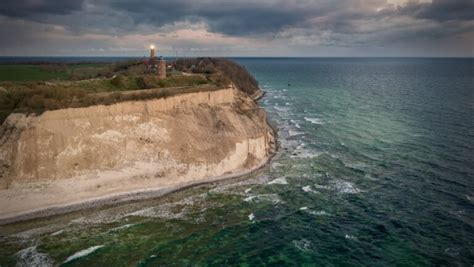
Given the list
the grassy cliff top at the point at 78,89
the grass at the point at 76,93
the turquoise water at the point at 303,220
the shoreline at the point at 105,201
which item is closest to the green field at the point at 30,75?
the grassy cliff top at the point at 78,89

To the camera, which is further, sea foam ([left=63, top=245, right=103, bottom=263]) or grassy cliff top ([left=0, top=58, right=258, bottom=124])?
grassy cliff top ([left=0, top=58, right=258, bottom=124])

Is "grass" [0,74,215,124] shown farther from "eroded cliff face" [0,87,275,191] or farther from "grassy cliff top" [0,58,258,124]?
"eroded cliff face" [0,87,275,191]

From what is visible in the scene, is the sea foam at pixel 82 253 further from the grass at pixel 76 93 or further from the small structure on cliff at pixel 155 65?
the small structure on cliff at pixel 155 65

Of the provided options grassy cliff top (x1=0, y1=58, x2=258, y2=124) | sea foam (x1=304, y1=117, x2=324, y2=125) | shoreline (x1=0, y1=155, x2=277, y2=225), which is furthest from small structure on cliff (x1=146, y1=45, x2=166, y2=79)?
sea foam (x1=304, y1=117, x2=324, y2=125)

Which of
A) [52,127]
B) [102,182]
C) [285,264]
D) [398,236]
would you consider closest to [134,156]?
[102,182]

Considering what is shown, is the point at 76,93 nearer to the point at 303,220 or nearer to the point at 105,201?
the point at 105,201

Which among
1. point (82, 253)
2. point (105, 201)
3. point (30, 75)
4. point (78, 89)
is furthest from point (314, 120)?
point (82, 253)

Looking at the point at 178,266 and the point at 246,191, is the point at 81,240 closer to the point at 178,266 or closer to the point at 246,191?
the point at 178,266

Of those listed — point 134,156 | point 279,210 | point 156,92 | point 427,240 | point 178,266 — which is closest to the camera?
point 178,266
